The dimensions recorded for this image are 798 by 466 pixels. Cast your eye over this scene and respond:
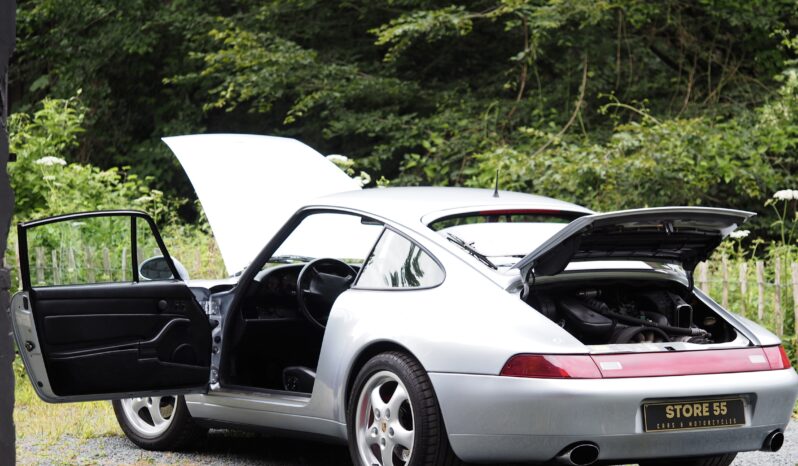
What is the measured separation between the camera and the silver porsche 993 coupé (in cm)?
465

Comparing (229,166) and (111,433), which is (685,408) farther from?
(111,433)

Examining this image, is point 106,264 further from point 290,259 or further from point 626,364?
point 626,364

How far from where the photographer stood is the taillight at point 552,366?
14.9 ft

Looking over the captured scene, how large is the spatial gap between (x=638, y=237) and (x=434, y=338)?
3.34ft

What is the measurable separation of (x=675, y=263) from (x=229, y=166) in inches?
112

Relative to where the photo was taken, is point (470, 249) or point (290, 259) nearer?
point (470, 249)

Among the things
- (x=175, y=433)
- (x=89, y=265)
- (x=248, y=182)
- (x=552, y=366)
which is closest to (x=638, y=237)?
(x=552, y=366)

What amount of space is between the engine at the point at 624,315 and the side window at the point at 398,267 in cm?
47

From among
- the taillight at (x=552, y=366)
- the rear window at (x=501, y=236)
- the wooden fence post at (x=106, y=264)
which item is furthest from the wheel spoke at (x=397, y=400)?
the wooden fence post at (x=106, y=264)

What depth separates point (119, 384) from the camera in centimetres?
562

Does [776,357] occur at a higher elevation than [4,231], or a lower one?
lower

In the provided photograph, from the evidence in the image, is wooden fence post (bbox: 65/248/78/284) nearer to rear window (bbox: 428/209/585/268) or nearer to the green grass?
the green grass

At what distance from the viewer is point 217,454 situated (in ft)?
21.7

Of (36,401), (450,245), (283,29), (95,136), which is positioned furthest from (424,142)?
(450,245)
